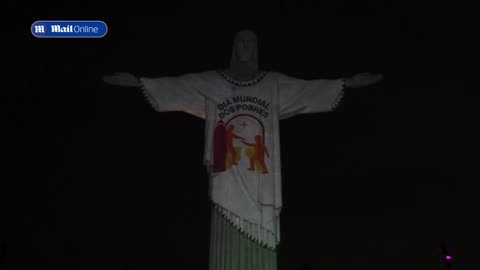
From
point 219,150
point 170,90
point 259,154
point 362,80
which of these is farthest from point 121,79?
point 362,80

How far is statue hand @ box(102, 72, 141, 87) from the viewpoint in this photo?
7.45 meters

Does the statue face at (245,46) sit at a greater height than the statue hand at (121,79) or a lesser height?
greater

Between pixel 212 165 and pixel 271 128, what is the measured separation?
0.92m

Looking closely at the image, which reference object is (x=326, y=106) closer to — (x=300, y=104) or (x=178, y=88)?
(x=300, y=104)

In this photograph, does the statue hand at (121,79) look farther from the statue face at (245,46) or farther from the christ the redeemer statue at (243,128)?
the statue face at (245,46)

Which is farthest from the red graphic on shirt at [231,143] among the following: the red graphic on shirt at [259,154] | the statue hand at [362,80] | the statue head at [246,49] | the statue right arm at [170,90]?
the statue hand at [362,80]

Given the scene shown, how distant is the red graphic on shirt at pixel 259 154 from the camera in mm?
7477

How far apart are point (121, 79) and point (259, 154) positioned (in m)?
1.97

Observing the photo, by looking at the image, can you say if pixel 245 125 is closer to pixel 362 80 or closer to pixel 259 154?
pixel 259 154

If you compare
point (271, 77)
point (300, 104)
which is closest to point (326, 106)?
point (300, 104)

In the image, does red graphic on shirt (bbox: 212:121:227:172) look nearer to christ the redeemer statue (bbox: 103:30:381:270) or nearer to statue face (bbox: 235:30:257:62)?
christ the redeemer statue (bbox: 103:30:381:270)

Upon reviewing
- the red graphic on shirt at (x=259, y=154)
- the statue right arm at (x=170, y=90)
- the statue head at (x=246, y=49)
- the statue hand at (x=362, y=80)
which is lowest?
the red graphic on shirt at (x=259, y=154)

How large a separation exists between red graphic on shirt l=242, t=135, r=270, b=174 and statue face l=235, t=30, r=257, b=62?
44.9 inches

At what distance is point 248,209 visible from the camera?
7293 mm
